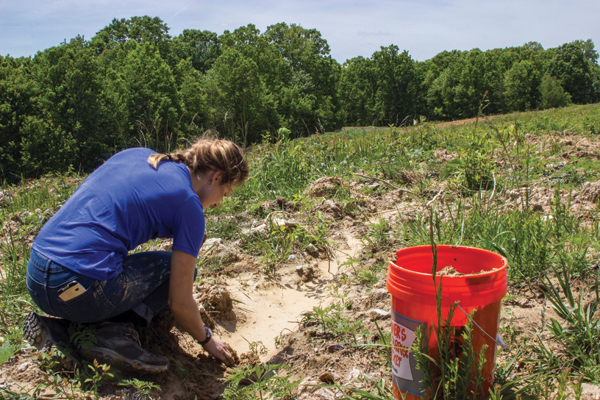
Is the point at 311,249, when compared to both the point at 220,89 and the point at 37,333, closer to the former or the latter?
the point at 37,333

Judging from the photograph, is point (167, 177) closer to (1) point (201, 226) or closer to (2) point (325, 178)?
(1) point (201, 226)

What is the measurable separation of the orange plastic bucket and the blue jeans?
4.20ft

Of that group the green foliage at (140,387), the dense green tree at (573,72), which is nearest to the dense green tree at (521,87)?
the dense green tree at (573,72)

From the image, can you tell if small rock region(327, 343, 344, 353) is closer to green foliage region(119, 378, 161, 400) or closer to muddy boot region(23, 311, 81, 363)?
green foliage region(119, 378, 161, 400)

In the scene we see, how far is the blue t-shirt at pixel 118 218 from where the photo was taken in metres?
1.80

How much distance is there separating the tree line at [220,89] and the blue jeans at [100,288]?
6.20 feet

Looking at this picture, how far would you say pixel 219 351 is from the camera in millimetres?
2227

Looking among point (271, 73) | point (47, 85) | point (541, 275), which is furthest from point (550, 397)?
point (271, 73)

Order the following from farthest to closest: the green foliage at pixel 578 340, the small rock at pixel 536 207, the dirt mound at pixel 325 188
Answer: the dirt mound at pixel 325 188 < the small rock at pixel 536 207 < the green foliage at pixel 578 340

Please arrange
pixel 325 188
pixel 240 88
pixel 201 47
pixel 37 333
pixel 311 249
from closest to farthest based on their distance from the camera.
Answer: pixel 37 333 → pixel 311 249 → pixel 325 188 → pixel 240 88 → pixel 201 47

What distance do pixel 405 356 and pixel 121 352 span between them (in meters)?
1.34

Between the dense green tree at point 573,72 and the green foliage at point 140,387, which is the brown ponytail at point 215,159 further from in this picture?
the dense green tree at point 573,72

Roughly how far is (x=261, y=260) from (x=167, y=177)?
161cm

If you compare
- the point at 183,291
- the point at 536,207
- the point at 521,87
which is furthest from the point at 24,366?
the point at 521,87
